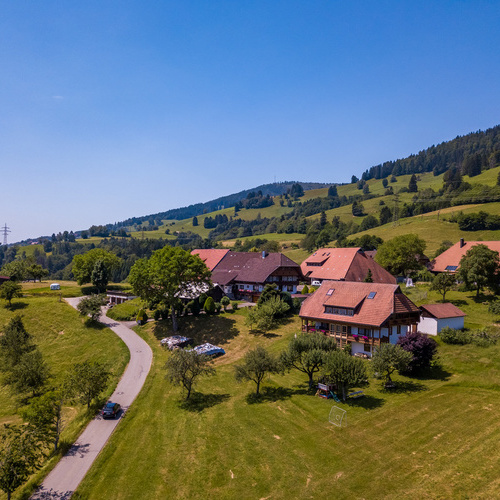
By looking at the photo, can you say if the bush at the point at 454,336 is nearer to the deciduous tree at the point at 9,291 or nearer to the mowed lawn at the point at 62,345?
the mowed lawn at the point at 62,345

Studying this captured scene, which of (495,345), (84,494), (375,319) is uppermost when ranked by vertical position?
(375,319)

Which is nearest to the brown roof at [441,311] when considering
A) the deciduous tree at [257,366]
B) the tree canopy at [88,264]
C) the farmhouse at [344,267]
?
the farmhouse at [344,267]

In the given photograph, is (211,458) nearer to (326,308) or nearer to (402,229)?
(326,308)

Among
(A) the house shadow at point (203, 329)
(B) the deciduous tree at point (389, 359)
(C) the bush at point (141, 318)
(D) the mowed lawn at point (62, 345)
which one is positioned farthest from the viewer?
(C) the bush at point (141, 318)

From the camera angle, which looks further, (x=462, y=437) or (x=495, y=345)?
(x=495, y=345)

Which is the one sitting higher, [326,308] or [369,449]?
[326,308]

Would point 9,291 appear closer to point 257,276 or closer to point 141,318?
point 141,318

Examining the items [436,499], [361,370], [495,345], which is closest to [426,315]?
[495,345]
